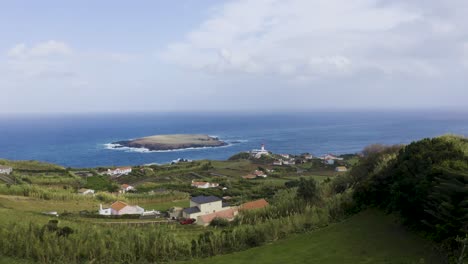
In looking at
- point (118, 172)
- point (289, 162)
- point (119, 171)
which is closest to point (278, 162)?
point (289, 162)

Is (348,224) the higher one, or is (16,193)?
(348,224)

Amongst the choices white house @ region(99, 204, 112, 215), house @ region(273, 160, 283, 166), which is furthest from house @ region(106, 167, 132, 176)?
white house @ region(99, 204, 112, 215)

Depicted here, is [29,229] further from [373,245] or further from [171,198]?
[171,198]

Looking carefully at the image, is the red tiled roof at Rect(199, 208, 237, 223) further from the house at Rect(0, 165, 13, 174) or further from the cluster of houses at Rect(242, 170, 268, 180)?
the house at Rect(0, 165, 13, 174)

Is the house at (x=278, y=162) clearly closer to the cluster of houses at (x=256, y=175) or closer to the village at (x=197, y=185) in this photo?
the village at (x=197, y=185)

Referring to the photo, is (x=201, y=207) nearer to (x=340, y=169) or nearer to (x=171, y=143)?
(x=340, y=169)

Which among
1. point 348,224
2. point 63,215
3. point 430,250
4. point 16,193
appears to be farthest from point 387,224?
point 16,193
